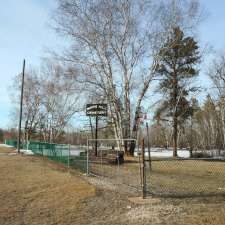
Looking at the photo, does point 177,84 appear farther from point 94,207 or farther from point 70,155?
point 94,207

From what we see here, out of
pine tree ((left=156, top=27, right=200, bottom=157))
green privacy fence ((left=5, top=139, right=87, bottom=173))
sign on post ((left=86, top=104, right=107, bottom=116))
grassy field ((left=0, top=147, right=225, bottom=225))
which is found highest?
pine tree ((left=156, top=27, right=200, bottom=157))

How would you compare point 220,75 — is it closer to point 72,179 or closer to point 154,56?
point 154,56

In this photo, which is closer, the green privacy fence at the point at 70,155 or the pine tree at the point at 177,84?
the green privacy fence at the point at 70,155

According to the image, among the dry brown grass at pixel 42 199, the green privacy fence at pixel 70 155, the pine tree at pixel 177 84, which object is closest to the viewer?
the dry brown grass at pixel 42 199

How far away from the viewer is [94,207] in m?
7.99

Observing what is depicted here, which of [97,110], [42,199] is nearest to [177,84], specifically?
[97,110]

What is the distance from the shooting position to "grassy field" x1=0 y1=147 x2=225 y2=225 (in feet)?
22.3

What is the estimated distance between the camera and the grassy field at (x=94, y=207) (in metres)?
6.79

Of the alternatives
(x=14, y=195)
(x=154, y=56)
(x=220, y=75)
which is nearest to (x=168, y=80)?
(x=220, y=75)

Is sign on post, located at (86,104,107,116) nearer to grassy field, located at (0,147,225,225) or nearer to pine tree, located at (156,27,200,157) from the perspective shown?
grassy field, located at (0,147,225,225)

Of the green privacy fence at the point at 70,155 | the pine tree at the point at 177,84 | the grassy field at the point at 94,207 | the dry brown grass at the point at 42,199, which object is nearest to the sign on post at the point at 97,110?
the green privacy fence at the point at 70,155

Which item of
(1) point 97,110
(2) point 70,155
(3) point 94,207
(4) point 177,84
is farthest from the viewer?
(4) point 177,84

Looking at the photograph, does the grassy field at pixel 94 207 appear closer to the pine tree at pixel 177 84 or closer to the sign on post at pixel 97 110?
the sign on post at pixel 97 110

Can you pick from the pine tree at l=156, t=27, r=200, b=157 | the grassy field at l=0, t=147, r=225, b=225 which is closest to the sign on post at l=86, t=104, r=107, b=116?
the grassy field at l=0, t=147, r=225, b=225
